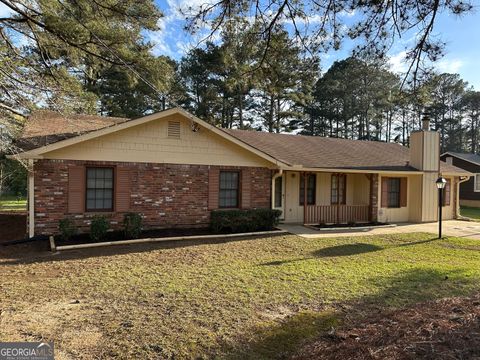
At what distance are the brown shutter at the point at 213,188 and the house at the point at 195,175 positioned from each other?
0.12ft

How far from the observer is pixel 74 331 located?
4.32 metres

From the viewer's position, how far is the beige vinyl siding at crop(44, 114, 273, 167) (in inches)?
410

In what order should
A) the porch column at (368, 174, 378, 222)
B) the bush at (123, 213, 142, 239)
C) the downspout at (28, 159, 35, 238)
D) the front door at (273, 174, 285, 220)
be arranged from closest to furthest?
the downspout at (28, 159, 35, 238), the bush at (123, 213, 142, 239), the front door at (273, 174, 285, 220), the porch column at (368, 174, 378, 222)

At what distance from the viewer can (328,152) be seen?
1695 centimetres

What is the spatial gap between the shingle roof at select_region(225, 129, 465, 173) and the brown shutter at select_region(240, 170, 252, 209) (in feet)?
4.84

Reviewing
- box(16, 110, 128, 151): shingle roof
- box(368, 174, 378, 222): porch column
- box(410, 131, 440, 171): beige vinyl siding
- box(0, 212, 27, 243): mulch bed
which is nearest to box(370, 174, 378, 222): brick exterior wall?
box(368, 174, 378, 222): porch column

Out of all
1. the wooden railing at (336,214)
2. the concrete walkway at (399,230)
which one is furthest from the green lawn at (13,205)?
the wooden railing at (336,214)

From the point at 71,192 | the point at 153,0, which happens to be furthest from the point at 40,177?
the point at 153,0

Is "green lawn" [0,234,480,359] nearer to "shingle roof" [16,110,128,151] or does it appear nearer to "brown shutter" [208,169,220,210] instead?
"brown shutter" [208,169,220,210]

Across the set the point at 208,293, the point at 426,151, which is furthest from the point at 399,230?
the point at 208,293

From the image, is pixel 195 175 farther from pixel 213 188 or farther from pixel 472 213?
pixel 472 213

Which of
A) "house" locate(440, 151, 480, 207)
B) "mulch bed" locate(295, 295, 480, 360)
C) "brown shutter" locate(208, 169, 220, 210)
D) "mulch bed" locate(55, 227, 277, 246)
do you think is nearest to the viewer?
"mulch bed" locate(295, 295, 480, 360)

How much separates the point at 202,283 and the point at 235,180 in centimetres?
671

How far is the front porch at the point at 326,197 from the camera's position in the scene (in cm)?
1467
